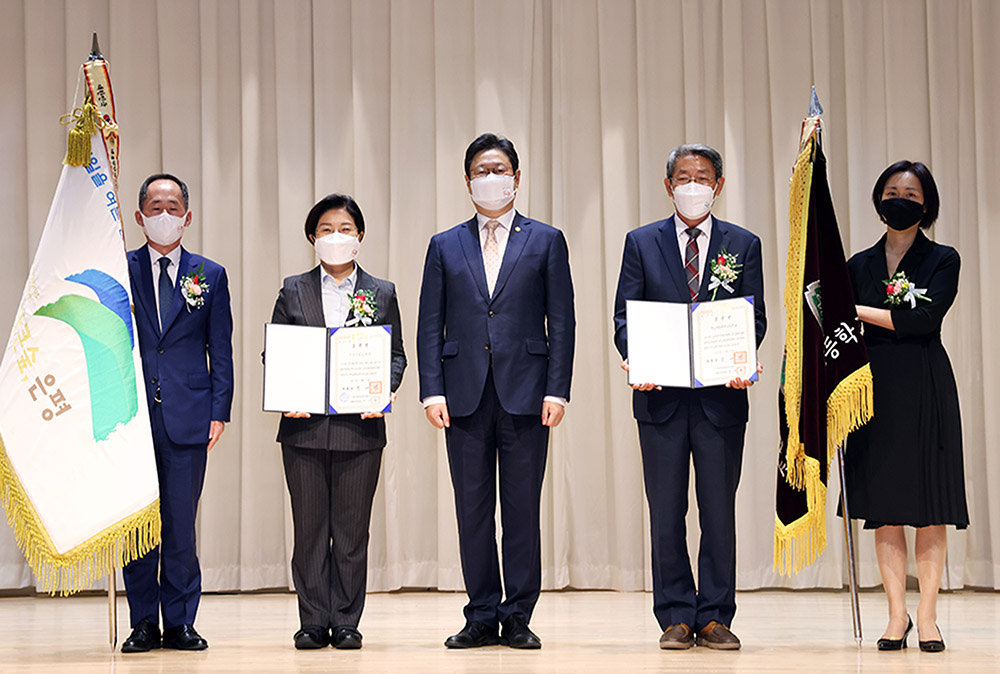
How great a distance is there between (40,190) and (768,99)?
4.22 m

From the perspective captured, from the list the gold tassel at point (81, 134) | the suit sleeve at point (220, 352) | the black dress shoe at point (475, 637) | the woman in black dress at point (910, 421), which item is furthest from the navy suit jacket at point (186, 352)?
the woman in black dress at point (910, 421)

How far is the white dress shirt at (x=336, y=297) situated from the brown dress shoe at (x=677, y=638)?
1593mm

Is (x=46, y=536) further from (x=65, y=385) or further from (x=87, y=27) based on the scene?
(x=87, y=27)

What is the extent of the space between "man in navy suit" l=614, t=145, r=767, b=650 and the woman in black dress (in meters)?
0.46

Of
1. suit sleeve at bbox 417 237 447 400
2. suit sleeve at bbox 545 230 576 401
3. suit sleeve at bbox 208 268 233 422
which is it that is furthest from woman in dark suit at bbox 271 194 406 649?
suit sleeve at bbox 545 230 576 401

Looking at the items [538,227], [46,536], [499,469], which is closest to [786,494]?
[499,469]

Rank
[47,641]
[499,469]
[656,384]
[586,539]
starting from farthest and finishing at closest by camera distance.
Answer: [586,539]
[47,641]
[499,469]
[656,384]

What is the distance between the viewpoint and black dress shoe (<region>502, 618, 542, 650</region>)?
11.5 feet

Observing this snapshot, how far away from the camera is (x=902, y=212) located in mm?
3580

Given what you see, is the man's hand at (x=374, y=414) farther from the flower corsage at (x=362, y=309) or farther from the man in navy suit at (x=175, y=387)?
the man in navy suit at (x=175, y=387)

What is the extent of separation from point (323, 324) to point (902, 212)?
212cm

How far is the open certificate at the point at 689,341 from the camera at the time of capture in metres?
3.40

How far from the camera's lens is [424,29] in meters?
5.90

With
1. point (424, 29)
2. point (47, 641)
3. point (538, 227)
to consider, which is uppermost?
point (424, 29)
